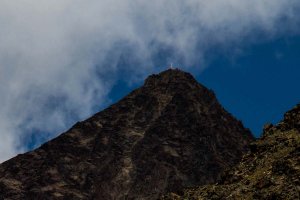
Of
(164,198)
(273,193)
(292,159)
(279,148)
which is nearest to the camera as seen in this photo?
(273,193)

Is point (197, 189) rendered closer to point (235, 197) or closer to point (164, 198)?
point (164, 198)

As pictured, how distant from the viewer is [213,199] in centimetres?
3619

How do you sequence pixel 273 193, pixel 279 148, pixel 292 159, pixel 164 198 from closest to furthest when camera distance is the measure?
pixel 273 193 → pixel 292 159 → pixel 279 148 → pixel 164 198

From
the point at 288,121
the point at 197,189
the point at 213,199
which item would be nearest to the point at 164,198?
the point at 197,189

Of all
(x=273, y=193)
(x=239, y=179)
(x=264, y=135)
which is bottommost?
(x=273, y=193)

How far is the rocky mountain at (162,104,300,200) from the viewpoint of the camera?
3394cm

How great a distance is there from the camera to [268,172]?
118 feet

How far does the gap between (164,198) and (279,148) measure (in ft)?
25.2

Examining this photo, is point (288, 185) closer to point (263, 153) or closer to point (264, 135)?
point (263, 153)

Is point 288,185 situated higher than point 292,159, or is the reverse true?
point 292,159

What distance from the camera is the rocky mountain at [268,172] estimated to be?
33.9m

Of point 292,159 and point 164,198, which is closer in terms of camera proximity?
point 292,159

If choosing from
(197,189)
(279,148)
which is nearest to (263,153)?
(279,148)

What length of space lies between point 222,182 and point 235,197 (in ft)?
14.3
